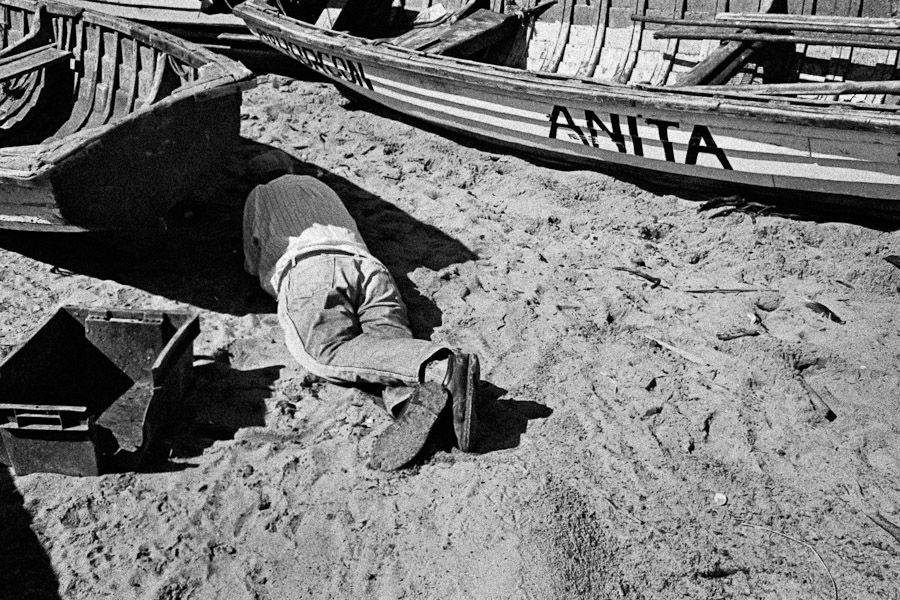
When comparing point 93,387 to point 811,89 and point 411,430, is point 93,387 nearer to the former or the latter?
point 411,430

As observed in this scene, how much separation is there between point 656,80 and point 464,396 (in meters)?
4.39

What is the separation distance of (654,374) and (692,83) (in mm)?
2744

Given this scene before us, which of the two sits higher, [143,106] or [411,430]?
[143,106]

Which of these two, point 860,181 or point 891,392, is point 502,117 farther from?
point 891,392

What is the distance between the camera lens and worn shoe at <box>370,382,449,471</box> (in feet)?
12.2

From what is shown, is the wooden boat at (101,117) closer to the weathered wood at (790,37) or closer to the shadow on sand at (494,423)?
the shadow on sand at (494,423)

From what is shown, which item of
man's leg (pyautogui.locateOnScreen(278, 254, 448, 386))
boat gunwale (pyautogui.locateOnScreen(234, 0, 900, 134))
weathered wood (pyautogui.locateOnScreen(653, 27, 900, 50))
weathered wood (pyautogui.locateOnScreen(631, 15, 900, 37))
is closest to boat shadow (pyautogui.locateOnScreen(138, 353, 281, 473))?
man's leg (pyautogui.locateOnScreen(278, 254, 448, 386))

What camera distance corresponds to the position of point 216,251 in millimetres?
5562

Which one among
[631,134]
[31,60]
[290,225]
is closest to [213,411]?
[290,225]

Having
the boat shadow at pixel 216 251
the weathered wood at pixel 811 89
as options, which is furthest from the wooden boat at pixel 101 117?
the weathered wood at pixel 811 89

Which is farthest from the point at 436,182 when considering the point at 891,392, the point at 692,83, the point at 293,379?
the point at 891,392

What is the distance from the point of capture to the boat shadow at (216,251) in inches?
200

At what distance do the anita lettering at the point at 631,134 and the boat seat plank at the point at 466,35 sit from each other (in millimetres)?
1538

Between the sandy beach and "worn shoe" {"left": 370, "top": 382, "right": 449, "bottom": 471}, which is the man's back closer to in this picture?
the sandy beach
